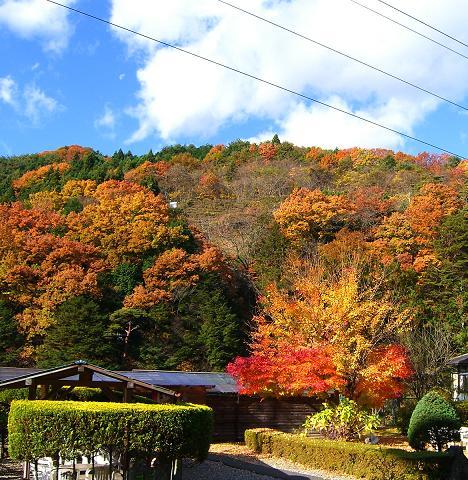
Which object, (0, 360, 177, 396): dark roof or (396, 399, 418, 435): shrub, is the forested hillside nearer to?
(396, 399, 418, 435): shrub

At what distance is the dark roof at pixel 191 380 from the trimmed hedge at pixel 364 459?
15.1ft

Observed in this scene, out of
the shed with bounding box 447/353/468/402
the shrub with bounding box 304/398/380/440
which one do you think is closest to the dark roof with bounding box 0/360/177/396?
the shrub with bounding box 304/398/380/440

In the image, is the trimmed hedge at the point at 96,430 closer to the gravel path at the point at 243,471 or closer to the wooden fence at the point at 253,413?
the gravel path at the point at 243,471

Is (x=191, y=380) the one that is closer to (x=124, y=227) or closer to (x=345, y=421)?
(x=345, y=421)

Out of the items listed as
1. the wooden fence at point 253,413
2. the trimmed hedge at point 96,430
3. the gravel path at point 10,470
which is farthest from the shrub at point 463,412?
the gravel path at point 10,470

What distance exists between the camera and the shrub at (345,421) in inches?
734

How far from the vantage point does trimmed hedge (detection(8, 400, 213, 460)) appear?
9.91 metres

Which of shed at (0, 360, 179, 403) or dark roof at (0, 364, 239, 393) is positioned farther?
dark roof at (0, 364, 239, 393)

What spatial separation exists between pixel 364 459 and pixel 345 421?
12.3 ft

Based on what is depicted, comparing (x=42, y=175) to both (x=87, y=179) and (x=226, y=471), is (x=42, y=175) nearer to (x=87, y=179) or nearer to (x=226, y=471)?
(x=87, y=179)

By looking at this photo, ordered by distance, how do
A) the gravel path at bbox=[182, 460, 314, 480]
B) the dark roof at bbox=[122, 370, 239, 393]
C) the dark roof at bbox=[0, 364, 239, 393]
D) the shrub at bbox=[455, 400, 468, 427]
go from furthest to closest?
the shrub at bbox=[455, 400, 468, 427]
the dark roof at bbox=[122, 370, 239, 393]
the dark roof at bbox=[0, 364, 239, 393]
the gravel path at bbox=[182, 460, 314, 480]

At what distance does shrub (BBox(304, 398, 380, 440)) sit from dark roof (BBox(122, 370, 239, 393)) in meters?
4.56

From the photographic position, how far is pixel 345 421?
18578 mm

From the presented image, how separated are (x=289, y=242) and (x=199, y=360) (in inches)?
471
